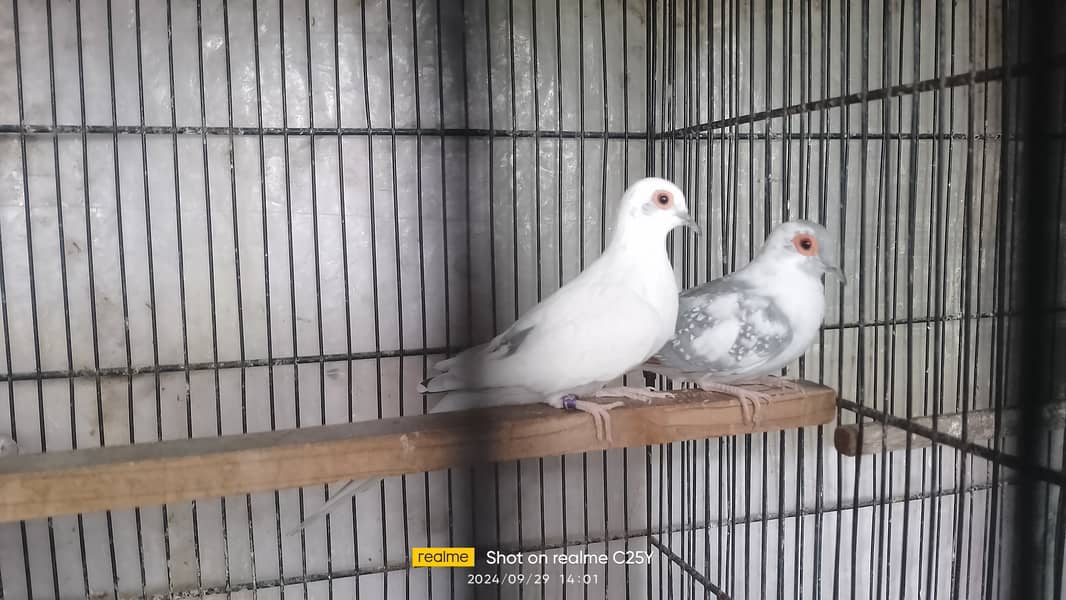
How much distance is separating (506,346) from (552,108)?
3.32 ft

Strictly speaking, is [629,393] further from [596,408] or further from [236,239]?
[236,239]

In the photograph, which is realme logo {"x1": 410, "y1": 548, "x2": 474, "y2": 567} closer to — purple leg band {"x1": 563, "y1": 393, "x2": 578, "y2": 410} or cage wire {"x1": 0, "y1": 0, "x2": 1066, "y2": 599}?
cage wire {"x1": 0, "y1": 0, "x2": 1066, "y2": 599}

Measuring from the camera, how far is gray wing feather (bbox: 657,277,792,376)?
133 centimetres

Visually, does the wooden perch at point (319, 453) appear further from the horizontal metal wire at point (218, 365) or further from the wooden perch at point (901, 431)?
the horizontal metal wire at point (218, 365)

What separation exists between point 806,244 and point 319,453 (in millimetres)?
945

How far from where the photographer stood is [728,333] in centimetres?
134

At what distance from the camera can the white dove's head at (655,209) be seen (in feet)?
4.25

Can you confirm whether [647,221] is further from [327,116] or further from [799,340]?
[327,116]

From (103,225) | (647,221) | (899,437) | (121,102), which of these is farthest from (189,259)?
(899,437)

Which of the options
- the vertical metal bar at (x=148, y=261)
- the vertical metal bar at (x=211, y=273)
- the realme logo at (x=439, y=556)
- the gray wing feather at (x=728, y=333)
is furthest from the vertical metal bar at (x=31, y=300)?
the gray wing feather at (x=728, y=333)

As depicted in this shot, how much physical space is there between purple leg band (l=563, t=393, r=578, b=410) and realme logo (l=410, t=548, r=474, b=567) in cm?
82

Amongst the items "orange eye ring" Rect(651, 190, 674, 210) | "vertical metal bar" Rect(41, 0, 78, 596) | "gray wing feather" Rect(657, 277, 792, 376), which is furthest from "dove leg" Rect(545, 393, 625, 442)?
"vertical metal bar" Rect(41, 0, 78, 596)

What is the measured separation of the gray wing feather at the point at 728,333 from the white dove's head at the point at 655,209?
0.17 m

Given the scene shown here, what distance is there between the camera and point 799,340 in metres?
1.35
